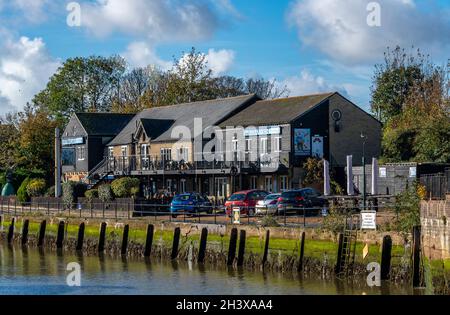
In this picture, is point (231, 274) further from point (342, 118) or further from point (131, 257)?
point (342, 118)

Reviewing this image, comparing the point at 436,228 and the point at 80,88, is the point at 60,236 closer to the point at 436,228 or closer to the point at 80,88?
the point at 436,228

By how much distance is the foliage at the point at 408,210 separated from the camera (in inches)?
1384

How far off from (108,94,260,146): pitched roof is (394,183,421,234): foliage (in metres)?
37.0

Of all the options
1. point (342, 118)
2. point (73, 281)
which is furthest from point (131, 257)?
point (342, 118)

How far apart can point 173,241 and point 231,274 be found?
272 inches

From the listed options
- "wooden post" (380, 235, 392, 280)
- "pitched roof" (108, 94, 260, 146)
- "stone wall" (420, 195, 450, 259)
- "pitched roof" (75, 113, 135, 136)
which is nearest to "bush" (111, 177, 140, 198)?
"pitched roof" (108, 94, 260, 146)

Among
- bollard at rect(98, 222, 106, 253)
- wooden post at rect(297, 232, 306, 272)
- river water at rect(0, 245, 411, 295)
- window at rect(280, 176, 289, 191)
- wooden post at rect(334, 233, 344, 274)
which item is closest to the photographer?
river water at rect(0, 245, 411, 295)

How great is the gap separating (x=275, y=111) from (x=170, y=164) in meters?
9.45

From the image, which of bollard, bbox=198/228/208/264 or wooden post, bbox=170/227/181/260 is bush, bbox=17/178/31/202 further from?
bollard, bbox=198/228/208/264

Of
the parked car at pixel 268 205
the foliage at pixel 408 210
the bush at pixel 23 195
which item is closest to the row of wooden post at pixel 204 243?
the foliage at pixel 408 210

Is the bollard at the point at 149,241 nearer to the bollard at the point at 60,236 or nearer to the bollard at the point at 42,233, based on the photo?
the bollard at the point at 60,236

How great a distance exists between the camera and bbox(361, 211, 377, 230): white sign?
36938 mm

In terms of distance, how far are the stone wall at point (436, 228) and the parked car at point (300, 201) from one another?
14.4m
